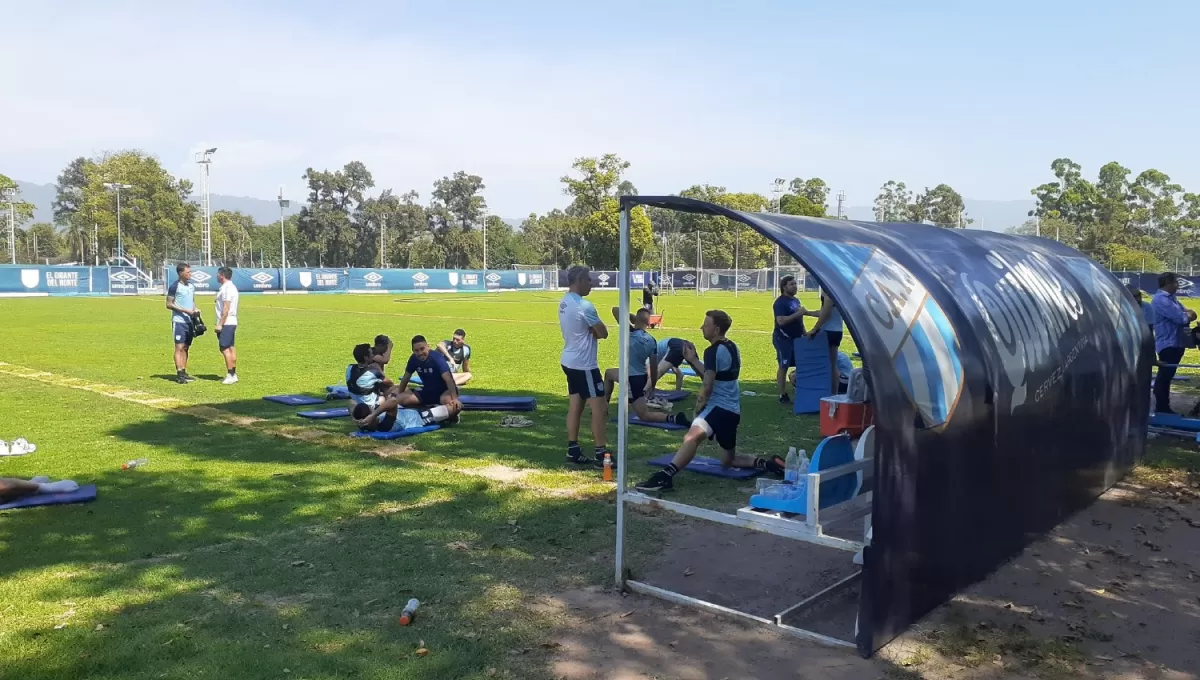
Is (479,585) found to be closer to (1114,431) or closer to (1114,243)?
(1114,431)

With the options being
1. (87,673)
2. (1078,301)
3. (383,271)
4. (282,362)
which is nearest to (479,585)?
(87,673)

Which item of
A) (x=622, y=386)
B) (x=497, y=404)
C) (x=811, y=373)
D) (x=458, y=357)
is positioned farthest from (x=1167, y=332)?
(x=458, y=357)

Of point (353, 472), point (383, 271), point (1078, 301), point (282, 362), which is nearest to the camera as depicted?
point (1078, 301)

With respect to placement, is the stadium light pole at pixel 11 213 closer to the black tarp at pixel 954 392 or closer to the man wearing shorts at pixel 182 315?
the man wearing shorts at pixel 182 315

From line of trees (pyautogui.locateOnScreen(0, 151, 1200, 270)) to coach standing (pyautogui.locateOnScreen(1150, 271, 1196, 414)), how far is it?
180ft

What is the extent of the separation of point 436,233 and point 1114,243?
72.2 meters

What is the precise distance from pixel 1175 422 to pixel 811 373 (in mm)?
4220

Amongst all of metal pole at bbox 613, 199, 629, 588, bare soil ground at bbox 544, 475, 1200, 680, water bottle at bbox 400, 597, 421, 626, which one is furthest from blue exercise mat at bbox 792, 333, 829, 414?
water bottle at bbox 400, 597, 421, 626

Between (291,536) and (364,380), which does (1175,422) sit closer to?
(364,380)

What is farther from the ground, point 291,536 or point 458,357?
point 458,357

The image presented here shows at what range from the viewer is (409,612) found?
191 inches

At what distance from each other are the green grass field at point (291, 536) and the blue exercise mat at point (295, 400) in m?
0.30

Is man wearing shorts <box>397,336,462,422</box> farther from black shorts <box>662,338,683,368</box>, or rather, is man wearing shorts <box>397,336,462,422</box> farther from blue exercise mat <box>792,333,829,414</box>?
blue exercise mat <box>792,333,829,414</box>

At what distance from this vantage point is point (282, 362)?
17.5 meters
